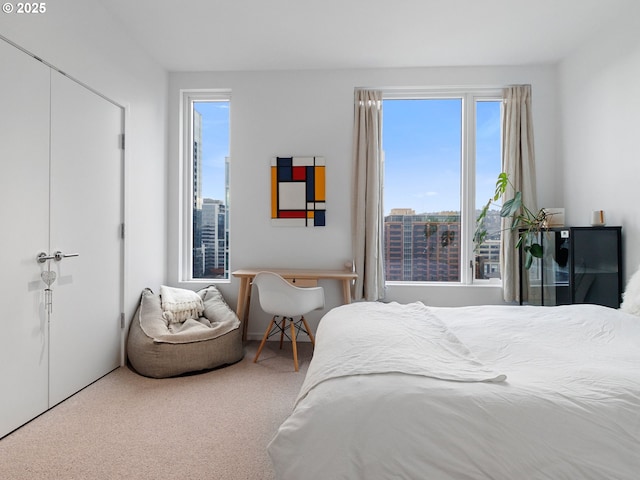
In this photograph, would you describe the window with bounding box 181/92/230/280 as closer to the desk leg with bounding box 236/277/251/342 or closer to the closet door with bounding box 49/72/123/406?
the desk leg with bounding box 236/277/251/342

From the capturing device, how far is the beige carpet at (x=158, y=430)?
1.64 metres

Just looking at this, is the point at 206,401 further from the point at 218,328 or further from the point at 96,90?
the point at 96,90

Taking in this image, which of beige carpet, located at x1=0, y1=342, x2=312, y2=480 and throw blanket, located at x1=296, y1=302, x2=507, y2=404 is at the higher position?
throw blanket, located at x1=296, y1=302, x2=507, y2=404

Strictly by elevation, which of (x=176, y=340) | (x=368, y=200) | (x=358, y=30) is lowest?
(x=176, y=340)

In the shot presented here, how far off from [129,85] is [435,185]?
3026 mm

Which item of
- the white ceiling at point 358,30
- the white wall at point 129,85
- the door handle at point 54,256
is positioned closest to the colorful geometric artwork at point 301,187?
the white ceiling at point 358,30

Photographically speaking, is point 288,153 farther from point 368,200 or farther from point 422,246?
point 422,246

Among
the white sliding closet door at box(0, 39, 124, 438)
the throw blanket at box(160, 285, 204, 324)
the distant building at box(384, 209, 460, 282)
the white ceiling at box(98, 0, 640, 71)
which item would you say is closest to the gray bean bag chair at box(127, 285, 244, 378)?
the throw blanket at box(160, 285, 204, 324)

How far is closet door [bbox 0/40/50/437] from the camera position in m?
1.88

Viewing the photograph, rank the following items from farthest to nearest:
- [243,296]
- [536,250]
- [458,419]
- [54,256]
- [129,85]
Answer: [243,296]
[536,250]
[129,85]
[54,256]
[458,419]

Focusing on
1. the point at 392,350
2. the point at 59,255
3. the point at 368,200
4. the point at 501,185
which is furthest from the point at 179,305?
the point at 501,185

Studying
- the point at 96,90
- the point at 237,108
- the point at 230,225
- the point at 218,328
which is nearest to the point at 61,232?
the point at 96,90

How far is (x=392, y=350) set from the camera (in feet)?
4.31

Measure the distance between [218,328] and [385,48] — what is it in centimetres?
285
